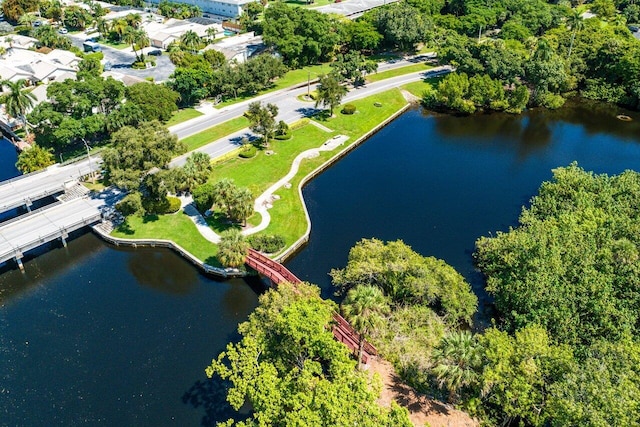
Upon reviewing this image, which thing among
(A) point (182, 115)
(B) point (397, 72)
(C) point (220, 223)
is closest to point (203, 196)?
(C) point (220, 223)

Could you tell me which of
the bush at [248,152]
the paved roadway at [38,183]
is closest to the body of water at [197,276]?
the paved roadway at [38,183]

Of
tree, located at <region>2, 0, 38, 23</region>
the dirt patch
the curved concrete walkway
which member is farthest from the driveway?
the dirt patch

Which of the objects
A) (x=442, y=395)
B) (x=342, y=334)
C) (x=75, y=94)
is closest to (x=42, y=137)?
(x=75, y=94)

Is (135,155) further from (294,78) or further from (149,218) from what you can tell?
(294,78)

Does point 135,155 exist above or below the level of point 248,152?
above

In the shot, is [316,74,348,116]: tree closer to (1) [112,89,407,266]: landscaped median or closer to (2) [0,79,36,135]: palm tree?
(1) [112,89,407,266]: landscaped median

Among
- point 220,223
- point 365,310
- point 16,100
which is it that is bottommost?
point 220,223

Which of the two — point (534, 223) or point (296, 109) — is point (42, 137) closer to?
point (296, 109)

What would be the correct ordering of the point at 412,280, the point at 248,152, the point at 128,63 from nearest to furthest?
1. the point at 412,280
2. the point at 248,152
3. the point at 128,63
